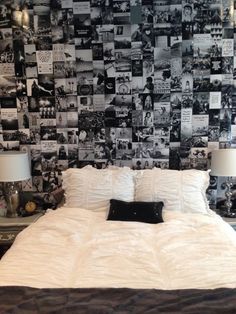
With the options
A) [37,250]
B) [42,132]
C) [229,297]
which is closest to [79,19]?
[42,132]

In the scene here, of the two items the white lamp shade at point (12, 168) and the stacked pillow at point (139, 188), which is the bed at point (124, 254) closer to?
the stacked pillow at point (139, 188)

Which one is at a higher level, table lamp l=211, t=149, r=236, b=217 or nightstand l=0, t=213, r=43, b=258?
table lamp l=211, t=149, r=236, b=217

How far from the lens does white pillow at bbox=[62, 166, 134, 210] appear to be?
107 inches

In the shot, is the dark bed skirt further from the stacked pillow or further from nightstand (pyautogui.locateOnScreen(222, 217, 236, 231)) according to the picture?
nightstand (pyautogui.locateOnScreen(222, 217, 236, 231))

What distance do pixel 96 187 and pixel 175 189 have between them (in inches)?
24.9

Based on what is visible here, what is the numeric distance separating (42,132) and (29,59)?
655 millimetres

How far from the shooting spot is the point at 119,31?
116 inches

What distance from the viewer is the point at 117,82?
3.01 metres

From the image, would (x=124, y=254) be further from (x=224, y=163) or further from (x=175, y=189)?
(x=224, y=163)

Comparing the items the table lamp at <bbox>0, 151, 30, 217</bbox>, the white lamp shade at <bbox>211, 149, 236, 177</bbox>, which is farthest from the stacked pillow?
the table lamp at <bbox>0, 151, 30, 217</bbox>

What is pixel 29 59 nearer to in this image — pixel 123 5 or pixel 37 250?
pixel 123 5

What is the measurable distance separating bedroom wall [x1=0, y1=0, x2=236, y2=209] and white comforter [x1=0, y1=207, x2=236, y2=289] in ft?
2.56

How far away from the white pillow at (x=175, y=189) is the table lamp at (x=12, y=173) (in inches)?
38.6

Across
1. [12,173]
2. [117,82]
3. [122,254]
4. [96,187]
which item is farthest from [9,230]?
[117,82]
